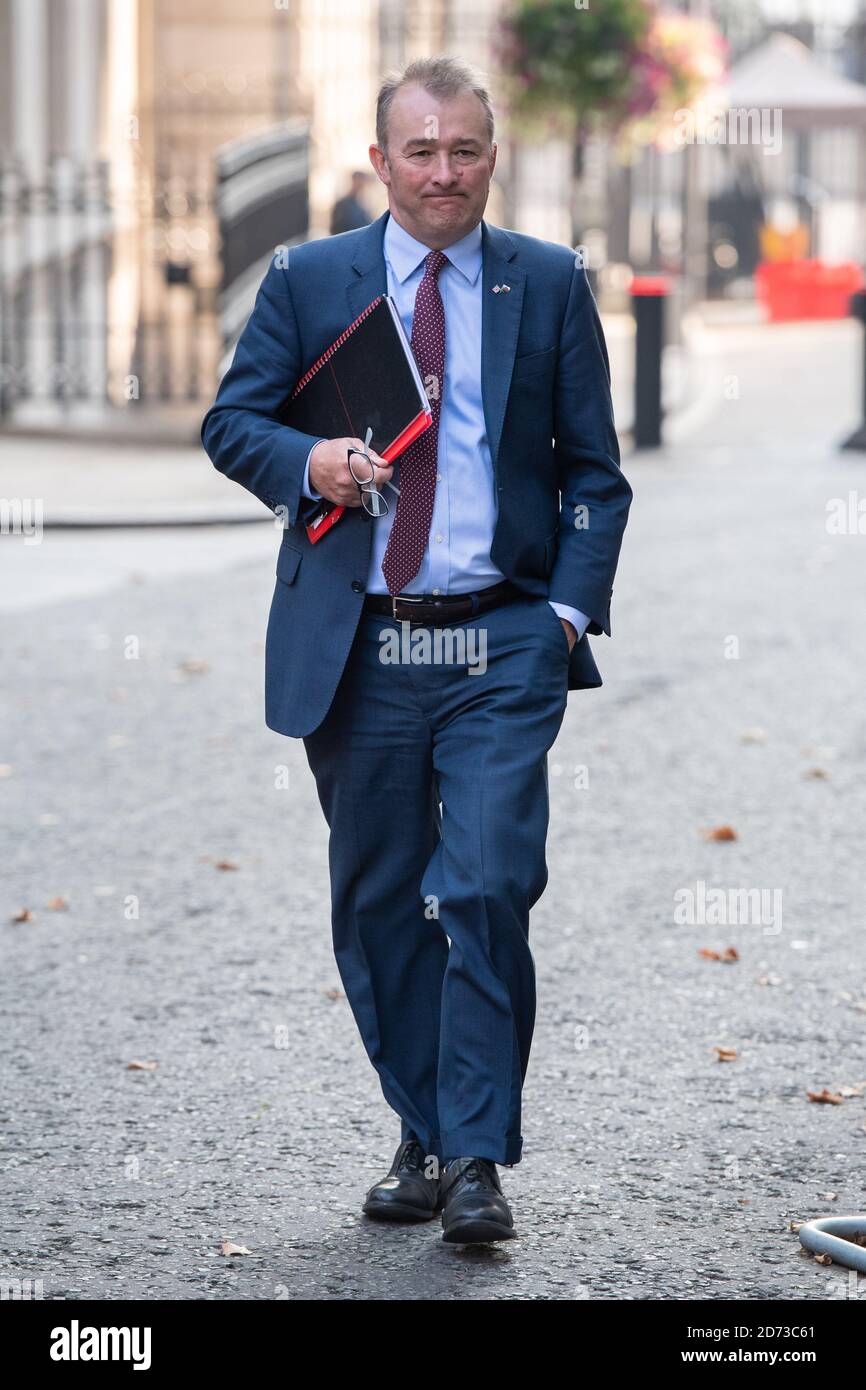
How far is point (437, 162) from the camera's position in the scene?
3.78m

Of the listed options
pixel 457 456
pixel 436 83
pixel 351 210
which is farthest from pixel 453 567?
pixel 351 210

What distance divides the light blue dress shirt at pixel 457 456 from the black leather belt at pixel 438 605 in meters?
0.01

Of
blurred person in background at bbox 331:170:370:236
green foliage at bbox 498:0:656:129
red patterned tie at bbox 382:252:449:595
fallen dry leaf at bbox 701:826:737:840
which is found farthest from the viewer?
green foliage at bbox 498:0:656:129

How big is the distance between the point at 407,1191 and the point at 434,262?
1618mm

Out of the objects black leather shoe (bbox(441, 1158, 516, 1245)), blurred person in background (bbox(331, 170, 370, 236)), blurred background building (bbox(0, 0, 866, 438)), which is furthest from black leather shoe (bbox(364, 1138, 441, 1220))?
blurred person in background (bbox(331, 170, 370, 236))

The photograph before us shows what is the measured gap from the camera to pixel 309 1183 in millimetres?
4270

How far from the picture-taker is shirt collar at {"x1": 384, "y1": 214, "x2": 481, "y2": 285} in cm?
392

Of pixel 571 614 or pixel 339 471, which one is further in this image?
pixel 571 614

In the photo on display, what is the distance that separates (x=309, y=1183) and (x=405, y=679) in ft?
3.31

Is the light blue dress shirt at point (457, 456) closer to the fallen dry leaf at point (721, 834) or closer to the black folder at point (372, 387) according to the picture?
the black folder at point (372, 387)

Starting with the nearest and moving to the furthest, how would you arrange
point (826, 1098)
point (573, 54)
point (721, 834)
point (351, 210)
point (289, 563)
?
point (289, 563) < point (826, 1098) < point (721, 834) < point (351, 210) < point (573, 54)

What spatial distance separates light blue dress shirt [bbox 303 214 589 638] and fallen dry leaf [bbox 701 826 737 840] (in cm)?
316

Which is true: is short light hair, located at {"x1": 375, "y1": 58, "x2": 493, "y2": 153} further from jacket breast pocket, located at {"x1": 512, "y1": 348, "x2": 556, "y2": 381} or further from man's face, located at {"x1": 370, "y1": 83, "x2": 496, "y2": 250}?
jacket breast pocket, located at {"x1": 512, "y1": 348, "x2": 556, "y2": 381}

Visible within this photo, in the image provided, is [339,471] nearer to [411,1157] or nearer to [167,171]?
[411,1157]
